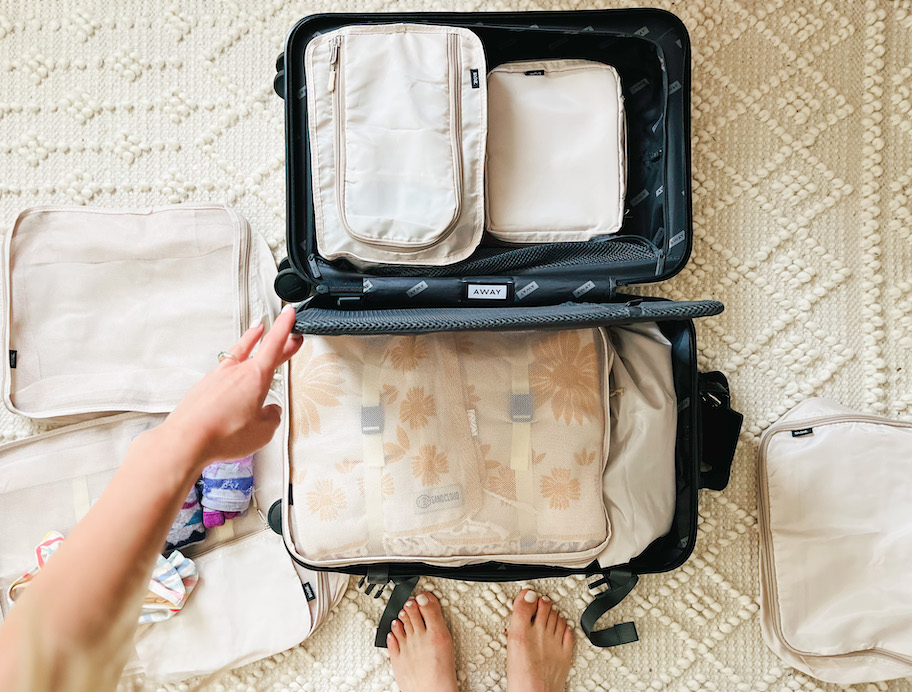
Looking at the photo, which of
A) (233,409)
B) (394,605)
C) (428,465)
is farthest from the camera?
(394,605)

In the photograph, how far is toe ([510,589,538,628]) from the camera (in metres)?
1.10

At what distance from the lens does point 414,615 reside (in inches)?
44.1

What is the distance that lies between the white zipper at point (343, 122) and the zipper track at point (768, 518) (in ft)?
2.17

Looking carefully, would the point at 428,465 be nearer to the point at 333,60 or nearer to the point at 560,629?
the point at 560,629

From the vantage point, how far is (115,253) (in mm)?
1045

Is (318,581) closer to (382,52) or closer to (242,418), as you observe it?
(242,418)

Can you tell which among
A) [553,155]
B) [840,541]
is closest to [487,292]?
[553,155]

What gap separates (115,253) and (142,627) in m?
0.63

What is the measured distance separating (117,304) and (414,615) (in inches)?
29.7

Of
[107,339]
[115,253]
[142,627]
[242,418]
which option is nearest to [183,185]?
Result: [115,253]

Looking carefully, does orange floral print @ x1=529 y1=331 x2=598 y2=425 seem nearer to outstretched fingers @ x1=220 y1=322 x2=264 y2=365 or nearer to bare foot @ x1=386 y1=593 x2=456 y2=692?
outstretched fingers @ x1=220 y1=322 x2=264 y2=365

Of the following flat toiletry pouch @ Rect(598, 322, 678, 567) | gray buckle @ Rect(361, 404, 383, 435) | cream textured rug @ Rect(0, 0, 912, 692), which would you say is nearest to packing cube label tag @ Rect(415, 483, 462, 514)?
gray buckle @ Rect(361, 404, 383, 435)

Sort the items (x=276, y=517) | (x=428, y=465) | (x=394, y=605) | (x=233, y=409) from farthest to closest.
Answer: (x=394, y=605) → (x=276, y=517) → (x=428, y=465) → (x=233, y=409)

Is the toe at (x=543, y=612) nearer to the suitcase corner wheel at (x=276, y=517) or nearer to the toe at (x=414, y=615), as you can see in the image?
the toe at (x=414, y=615)
